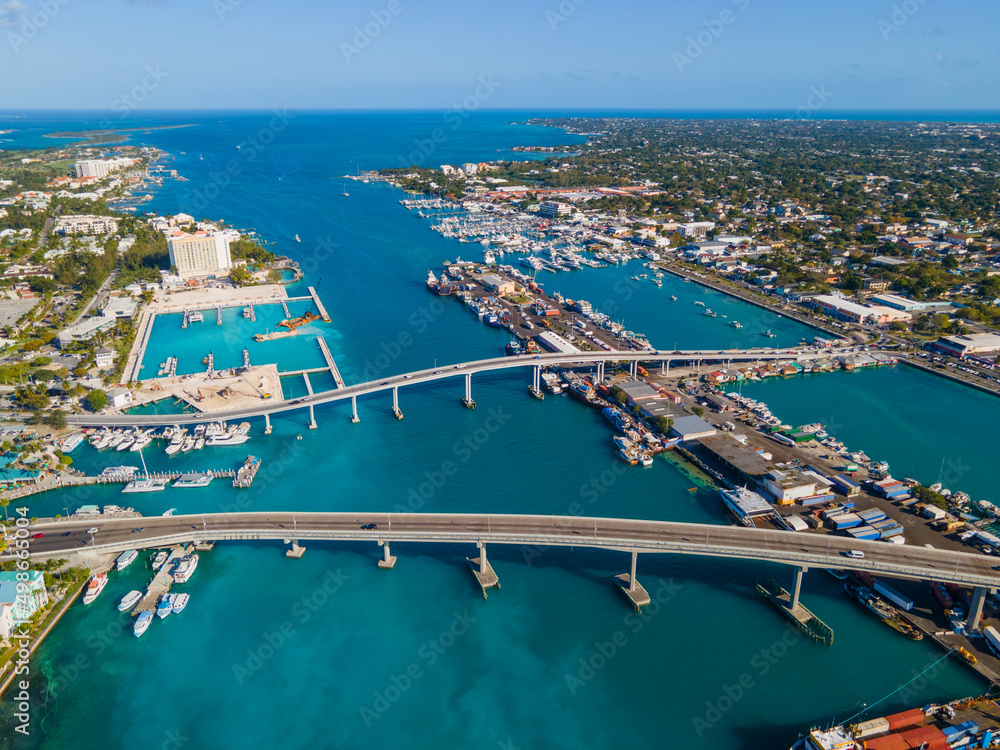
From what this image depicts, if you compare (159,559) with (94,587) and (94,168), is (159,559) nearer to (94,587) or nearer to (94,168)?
(94,587)

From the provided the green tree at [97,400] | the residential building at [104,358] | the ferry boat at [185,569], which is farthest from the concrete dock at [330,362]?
the ferry boat at [185,569]

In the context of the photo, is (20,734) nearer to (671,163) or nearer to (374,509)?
(374,509)

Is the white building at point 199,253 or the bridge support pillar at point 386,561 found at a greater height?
the white building at point 199,253

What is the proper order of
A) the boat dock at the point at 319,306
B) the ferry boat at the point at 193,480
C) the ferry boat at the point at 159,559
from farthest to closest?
the boat dock at the point at 319,306
the ferry boat at the point at 193,480
the ferry boat at the point at 159,559

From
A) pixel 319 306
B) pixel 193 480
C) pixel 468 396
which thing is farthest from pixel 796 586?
pixel 319 306

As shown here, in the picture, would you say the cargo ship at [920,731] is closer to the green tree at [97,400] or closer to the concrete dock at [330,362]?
the concrete dock at [330,362]

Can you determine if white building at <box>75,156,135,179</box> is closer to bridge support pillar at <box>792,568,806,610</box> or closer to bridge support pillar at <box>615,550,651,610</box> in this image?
bridge support pillar at <box>615,550,651,610</box>

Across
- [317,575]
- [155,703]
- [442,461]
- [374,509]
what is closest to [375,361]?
[442,461]
